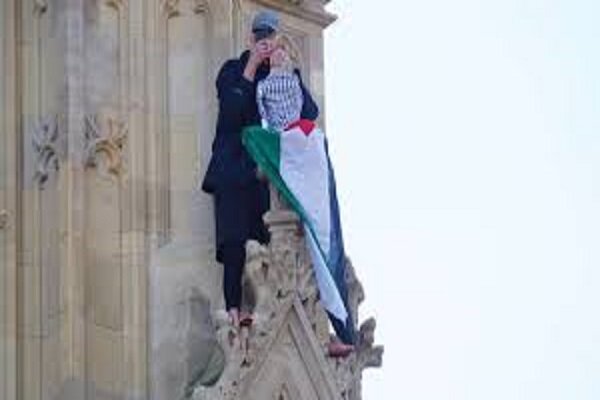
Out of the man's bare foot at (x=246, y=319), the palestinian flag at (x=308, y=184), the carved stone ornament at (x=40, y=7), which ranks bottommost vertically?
the man's bare foot at (x=246, y=319)

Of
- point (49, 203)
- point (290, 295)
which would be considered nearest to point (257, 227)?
point (290, 295)

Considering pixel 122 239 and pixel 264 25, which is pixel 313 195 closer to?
pixel 264 25

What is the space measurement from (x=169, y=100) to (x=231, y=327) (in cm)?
161

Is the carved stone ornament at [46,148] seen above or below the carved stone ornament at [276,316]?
above

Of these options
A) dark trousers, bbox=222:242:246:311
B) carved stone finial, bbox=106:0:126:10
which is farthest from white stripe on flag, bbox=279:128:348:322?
carved stone finial, bbox=106:0:126:10

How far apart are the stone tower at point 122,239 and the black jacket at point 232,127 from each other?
137mm

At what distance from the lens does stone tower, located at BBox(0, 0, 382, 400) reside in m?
11.7

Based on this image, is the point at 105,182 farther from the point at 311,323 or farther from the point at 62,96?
the point at 311,323

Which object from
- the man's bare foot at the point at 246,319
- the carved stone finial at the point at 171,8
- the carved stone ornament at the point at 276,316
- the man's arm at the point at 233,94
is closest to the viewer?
the carved stone ornament at the point at 276,316

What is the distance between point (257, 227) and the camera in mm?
12359

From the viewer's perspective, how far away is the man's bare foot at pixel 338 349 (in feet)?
40.8

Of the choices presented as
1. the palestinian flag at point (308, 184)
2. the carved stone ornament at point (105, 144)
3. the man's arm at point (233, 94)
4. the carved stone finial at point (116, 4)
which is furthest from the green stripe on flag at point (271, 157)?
the carved stone finial at point (116, 4)

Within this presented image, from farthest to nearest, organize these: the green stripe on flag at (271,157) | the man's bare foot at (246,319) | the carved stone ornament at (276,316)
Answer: the green stripe on flag at (271,157) → the man's bare foot at (246,319) → the carved stone ornament at (276,316)

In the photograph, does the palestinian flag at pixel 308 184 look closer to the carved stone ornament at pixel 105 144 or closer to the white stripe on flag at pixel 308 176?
the white stripe on flag at pixel 308 176
